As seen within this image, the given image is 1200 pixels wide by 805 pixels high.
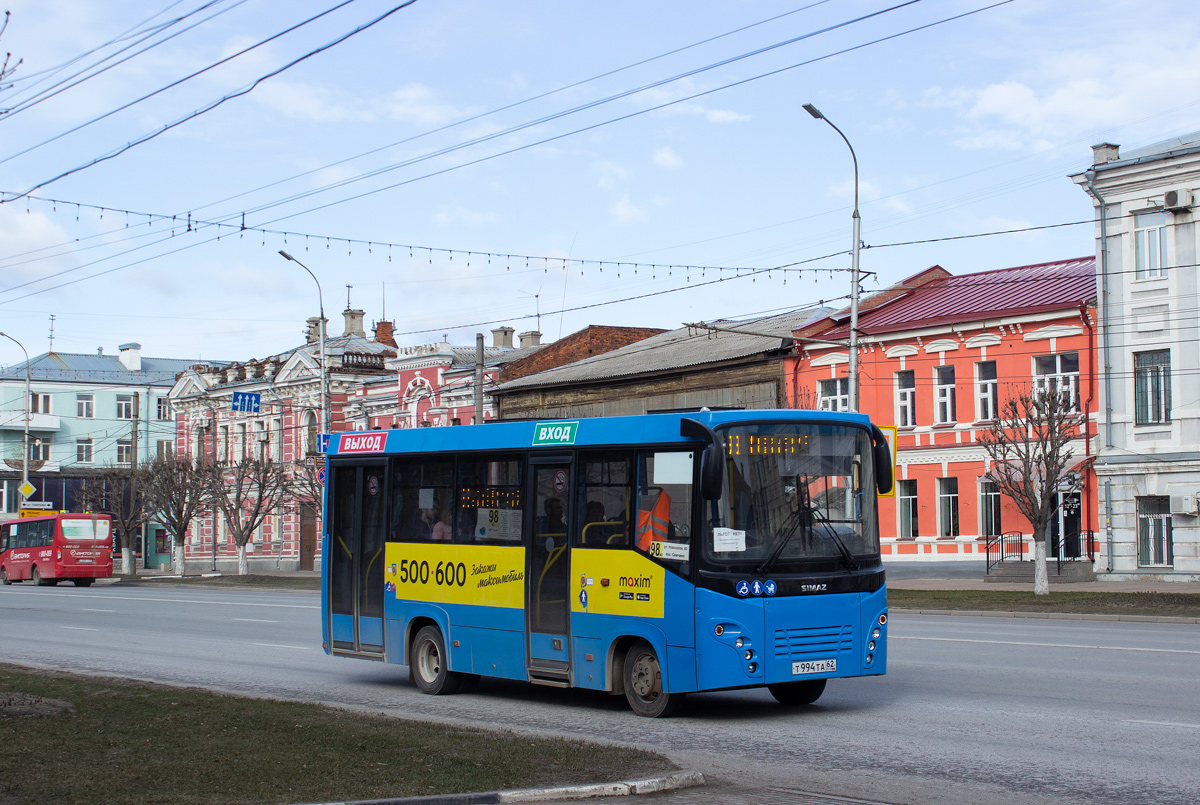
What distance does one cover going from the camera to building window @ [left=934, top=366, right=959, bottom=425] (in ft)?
133

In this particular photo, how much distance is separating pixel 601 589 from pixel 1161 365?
26.9 metres

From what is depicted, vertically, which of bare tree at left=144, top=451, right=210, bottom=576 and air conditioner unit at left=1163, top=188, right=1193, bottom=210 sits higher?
air conditioner unit at left=1163, top=188, right=1193, bottom=210

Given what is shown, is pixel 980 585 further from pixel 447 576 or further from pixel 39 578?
pixel 39 578

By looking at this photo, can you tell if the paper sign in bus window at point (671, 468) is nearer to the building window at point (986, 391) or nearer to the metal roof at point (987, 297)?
the metal roof at point (987, 297)

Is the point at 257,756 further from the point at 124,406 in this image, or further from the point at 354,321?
the point at 124,406

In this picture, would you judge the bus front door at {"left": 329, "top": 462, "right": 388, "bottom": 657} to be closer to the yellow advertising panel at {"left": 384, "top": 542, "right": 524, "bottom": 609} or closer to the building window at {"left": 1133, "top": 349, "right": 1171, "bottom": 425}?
the yellow advertising panel at {"left": 384, "top": 542, "right": 524, "bottom": 609}

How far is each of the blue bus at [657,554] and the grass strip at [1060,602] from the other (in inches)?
542

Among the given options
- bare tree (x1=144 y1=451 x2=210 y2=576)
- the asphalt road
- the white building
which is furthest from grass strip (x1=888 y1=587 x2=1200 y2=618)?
bare tree (x1=144 y1=451 x2=210 y2=576)

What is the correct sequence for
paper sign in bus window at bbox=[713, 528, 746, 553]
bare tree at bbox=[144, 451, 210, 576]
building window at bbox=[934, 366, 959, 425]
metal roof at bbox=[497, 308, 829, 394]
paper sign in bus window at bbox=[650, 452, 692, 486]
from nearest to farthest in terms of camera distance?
paper sign in bus window at bbox=[713, 528, 746, 553], paper sign in bus window at bbox=[650, 452, 692, 486], building window at bbox=[934, 366, 959, 425], metal roof at bbox=[497, 308, 829, 394], bare tree at bbox=[144, 451, 210, 576]

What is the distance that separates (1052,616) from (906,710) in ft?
45.3

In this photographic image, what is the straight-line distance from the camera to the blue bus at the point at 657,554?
11.5 m

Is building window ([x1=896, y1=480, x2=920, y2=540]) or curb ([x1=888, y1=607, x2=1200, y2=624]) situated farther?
building window ([x1=896, y1=480, x2=920, y2=540])

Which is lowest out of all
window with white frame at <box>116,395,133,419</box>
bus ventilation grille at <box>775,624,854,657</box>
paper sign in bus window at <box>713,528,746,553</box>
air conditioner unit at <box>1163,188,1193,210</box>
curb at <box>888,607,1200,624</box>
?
curb at <box>888,607,1200,624</box>

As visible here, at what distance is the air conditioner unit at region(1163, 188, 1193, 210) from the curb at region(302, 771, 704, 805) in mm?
29690
